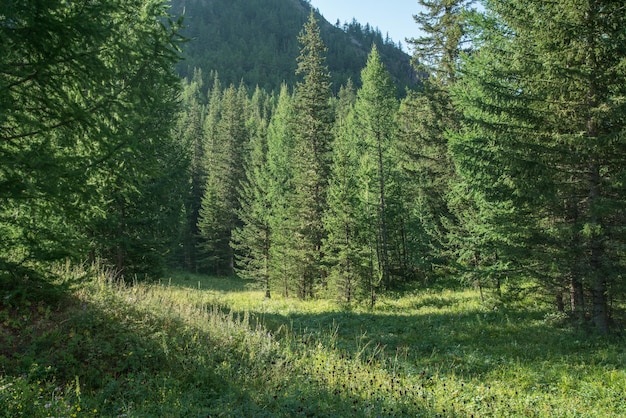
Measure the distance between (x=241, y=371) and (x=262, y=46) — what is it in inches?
6060

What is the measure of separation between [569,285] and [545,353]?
3.00 meters

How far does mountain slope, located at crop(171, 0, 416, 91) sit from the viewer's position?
12744 centimetres

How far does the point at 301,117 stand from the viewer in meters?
22.9

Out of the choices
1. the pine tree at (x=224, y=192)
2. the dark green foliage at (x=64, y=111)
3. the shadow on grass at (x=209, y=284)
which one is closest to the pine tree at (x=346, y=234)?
the shadow on grass at (x=209, y=284)

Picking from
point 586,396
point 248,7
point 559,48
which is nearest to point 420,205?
point 559,48

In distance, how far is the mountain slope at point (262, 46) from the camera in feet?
418

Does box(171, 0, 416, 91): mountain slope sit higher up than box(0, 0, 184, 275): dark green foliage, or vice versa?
box(171, 0, 416, 91): mountain slope

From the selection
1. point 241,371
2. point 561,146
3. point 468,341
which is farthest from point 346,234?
point 241,371

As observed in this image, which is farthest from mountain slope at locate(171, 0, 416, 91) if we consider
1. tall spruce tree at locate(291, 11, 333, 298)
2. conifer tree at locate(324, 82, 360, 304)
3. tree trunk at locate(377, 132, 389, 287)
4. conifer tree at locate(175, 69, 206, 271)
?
conifer tree at locate(324, 82, 360, 304)

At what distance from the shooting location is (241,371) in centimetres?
634

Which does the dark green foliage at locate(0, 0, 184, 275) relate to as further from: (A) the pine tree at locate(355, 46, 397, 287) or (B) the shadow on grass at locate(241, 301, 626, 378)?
(A) the pine tree at locate(355, 46, 397, 287)

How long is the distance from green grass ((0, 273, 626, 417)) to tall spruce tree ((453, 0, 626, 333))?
1.94 meters

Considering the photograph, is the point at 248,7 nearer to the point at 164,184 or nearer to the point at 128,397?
the point at 164,184

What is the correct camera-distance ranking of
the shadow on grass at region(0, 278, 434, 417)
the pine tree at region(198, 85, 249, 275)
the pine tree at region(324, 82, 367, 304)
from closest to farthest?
the shadow on grass at region(0, 278, 434, 417), the pine tree at region(324, 82, 367, 304), the pine tree at region(198, 85, 249, 275)
